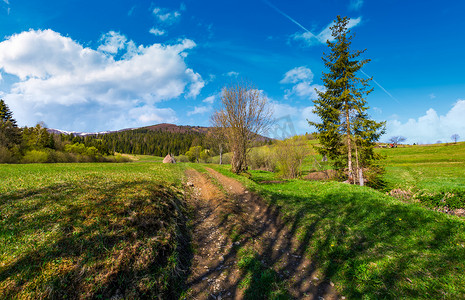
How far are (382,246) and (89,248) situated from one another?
352 inches

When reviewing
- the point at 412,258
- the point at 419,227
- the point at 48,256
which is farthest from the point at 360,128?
the point at 48,256

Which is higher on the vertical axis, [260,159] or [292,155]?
[292,155]

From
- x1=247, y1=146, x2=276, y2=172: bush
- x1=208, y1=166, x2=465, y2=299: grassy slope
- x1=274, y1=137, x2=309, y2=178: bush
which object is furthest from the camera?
x1=247, y1=146, x2=276, y2=172: bush

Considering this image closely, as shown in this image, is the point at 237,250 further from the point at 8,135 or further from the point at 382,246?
the point at 8,135

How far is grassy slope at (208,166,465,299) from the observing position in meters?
4.52

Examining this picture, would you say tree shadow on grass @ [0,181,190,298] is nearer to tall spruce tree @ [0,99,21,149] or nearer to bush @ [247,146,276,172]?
bush @ [247,146,276,172]

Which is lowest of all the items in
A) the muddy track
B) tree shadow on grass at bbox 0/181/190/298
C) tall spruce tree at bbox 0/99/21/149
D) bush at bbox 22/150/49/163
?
the muddy track

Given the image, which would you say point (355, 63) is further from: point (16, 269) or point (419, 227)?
point (16, 269)

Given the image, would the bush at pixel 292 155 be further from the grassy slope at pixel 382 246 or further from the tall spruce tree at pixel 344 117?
the grassy slope at pixel 382 246

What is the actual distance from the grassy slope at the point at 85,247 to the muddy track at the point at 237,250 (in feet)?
2.89

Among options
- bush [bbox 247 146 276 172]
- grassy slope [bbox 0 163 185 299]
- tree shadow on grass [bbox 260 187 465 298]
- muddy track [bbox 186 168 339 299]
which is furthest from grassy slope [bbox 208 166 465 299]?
bush [bbox 247 146 276 172]

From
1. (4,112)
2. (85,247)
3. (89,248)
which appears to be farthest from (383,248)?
(4,112)

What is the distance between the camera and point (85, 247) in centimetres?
431

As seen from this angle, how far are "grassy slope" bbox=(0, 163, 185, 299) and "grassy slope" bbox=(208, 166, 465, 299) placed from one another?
485 centimetres
